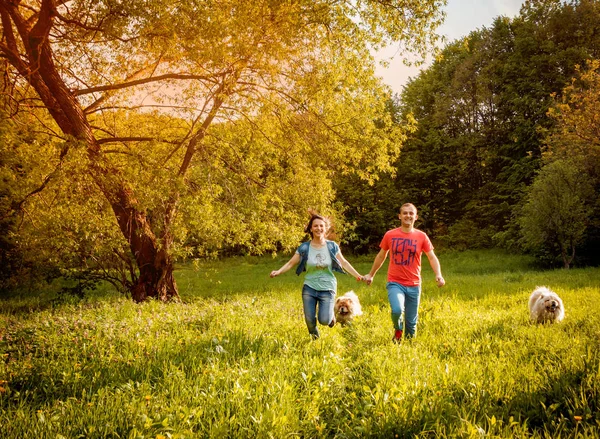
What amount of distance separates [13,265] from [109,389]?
578 inches

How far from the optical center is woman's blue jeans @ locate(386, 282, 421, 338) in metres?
6.17

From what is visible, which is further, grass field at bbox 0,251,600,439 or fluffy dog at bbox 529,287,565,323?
fluffy dog at bbox 529,287,565,323

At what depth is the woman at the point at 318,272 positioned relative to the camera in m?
6.08

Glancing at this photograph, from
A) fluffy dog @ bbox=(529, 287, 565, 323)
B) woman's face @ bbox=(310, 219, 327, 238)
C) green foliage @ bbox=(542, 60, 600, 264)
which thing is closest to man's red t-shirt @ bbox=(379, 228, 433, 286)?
woman's face @ bbox=(310, 219, 327, 238)

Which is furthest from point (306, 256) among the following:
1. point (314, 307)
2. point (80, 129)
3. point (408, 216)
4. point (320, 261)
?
point (80, 129)

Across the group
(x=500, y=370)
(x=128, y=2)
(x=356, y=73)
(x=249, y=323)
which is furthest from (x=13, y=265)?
(x=500, y=370)

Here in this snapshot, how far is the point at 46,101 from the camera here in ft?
32.9

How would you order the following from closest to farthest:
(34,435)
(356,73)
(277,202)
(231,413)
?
1. (34,435)
2. (231,413)
3. (356,73)
4. (277,202)

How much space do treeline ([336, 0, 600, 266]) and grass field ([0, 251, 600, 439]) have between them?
2018 centimetres

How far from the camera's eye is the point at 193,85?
40.7ft

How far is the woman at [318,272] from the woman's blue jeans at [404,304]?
60cm

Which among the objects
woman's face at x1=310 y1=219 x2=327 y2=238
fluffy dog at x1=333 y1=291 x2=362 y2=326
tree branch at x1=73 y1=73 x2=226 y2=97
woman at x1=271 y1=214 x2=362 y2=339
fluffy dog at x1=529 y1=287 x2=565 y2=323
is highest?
tree branch at x1=73 y1=73 x2=226 y2=97

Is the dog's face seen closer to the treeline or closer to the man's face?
the man's face

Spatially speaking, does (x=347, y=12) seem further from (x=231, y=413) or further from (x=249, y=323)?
(x=231, y=413)
